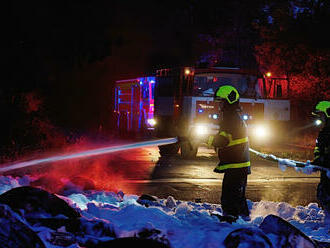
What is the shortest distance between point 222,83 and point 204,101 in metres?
0.98

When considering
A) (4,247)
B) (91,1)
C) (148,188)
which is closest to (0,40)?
(91,1)

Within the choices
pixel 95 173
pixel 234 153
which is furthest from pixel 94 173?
pixel 234 153

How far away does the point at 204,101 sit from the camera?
1353 cm

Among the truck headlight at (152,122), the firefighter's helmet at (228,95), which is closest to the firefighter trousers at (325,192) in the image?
the firefighter's helmet at (228,95)

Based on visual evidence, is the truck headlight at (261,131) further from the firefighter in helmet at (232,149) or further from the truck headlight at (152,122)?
the firefighter in helmet at (232,149)

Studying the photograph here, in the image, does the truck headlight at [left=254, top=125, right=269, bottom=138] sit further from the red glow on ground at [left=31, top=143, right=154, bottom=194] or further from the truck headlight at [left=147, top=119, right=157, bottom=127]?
the truck headlight at [left=147, top=119, right=157, bottom=127]

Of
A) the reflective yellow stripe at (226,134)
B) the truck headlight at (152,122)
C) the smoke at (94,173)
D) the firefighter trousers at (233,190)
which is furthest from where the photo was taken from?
the truck headlight at (152,122)

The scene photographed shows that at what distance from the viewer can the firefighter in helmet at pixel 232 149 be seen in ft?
20.0

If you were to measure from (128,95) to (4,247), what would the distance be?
17911 millimetres

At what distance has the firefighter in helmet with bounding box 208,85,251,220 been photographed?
609cm

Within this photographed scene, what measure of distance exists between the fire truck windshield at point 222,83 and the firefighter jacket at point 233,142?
7.53m

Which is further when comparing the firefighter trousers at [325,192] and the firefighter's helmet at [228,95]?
the firefighter trousers at [325,192]

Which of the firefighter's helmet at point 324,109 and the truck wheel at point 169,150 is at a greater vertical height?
the firefighter's helmet at point 324,109

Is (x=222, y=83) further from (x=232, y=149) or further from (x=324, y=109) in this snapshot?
(x=232, y=149)
